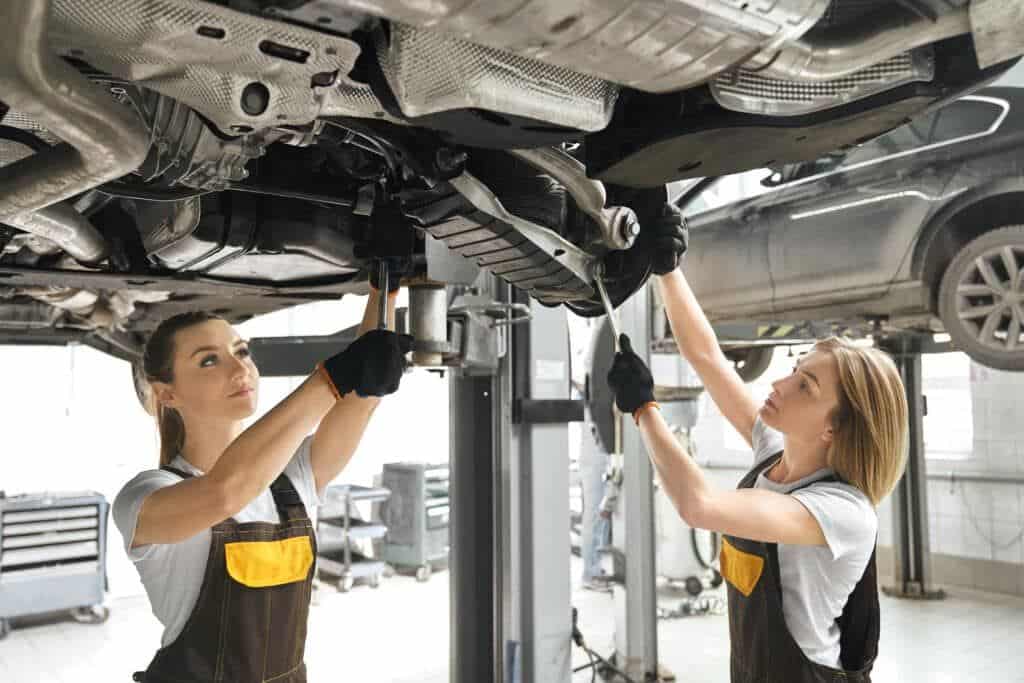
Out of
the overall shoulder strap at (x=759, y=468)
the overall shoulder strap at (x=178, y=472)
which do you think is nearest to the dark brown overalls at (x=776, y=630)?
the overall shoulder strap at (x=759, y=468)

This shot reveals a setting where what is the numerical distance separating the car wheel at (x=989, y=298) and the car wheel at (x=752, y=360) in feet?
8.89

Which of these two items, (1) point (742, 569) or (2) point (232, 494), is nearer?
(2) point (232, 494)

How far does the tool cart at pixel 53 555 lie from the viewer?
4340mm

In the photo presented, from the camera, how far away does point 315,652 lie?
415 centimetres

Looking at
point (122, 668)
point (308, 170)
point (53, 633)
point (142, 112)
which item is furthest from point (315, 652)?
point (142, 112)

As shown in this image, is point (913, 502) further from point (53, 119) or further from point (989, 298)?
point (53, 119)

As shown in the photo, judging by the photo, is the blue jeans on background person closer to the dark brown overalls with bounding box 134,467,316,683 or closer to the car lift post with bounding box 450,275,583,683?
the car lift post with bounding box 450,275,583,683

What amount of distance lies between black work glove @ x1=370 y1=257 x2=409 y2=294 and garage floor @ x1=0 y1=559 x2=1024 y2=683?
108 inches

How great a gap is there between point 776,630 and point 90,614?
4575 mm

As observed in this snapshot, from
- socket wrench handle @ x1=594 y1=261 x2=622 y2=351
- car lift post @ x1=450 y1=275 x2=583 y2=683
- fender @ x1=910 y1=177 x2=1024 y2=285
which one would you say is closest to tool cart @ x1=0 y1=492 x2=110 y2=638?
car lift post @ x1=450 y1=275 x2=583 y2=683

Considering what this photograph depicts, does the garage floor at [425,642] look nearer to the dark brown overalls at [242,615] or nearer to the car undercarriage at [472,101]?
the dark brown overalls at [242,615]

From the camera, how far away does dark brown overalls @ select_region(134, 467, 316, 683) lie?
4.62ft

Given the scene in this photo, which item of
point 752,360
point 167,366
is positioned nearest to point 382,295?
point 167,366

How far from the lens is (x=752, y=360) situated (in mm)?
5895
